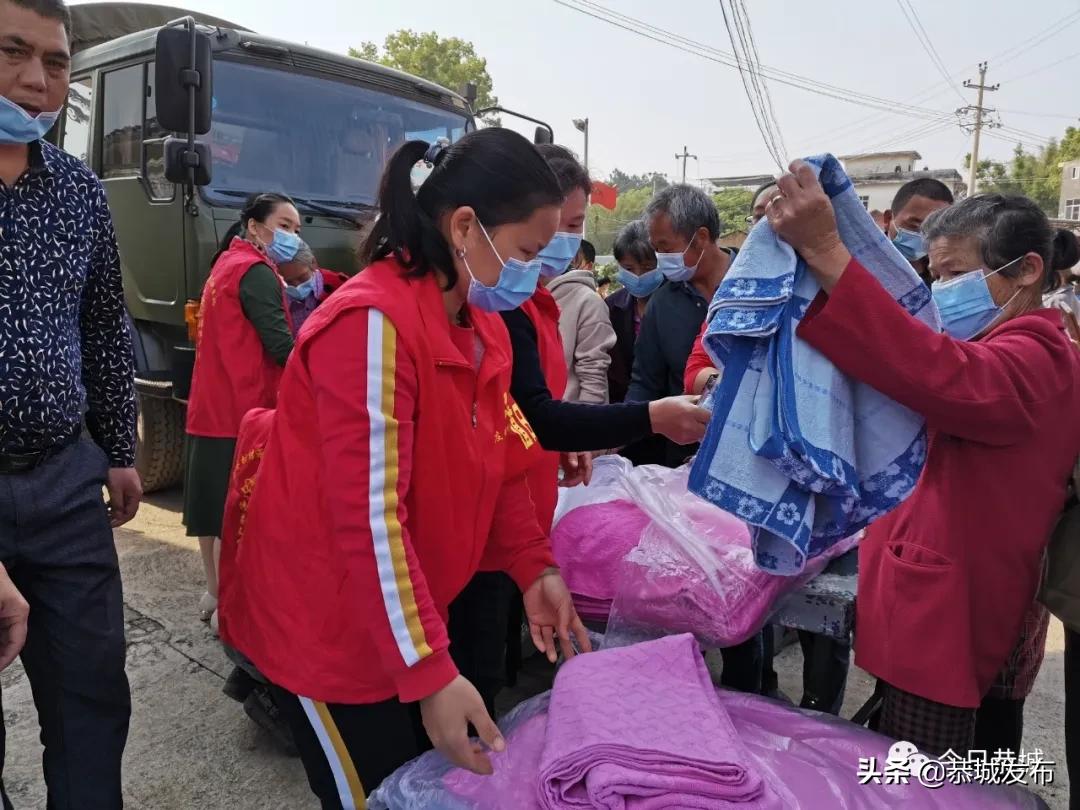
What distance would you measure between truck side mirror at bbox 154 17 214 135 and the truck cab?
226 millimetres

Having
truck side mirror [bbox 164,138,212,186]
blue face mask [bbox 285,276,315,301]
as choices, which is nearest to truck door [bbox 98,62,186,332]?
truck side mirror [bbox 164,138,212,186]

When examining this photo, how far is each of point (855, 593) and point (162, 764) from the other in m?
2.07

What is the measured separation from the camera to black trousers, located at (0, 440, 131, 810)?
1.68 meters

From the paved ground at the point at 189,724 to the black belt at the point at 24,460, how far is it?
118cm

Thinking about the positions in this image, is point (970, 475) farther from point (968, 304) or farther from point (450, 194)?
point (450, 194)

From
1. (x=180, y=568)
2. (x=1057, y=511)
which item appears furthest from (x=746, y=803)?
(x=180, y=568)

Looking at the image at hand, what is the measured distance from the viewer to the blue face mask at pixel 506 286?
1.44m

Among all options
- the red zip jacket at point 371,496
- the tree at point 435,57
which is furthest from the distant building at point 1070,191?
the red zip jacket at point 371,496

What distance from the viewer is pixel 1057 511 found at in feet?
5.18

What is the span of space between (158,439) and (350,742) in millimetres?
4038

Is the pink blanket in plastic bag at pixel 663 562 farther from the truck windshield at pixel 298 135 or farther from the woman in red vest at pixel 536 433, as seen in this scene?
the truck windshield at pixel 298 135

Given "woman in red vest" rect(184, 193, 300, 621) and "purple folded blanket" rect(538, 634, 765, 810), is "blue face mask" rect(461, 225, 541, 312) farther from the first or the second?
"woman in red vest" rect(184, 193, 300, 621)

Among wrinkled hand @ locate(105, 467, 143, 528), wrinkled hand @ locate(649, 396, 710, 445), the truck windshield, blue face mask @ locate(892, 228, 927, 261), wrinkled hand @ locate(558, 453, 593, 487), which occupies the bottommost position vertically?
wrinkled hand @ locate(105, 467, 143, 528)

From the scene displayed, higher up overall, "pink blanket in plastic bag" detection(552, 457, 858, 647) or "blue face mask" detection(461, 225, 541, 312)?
"blue face mask" detection(461, 225, 541, 312)
